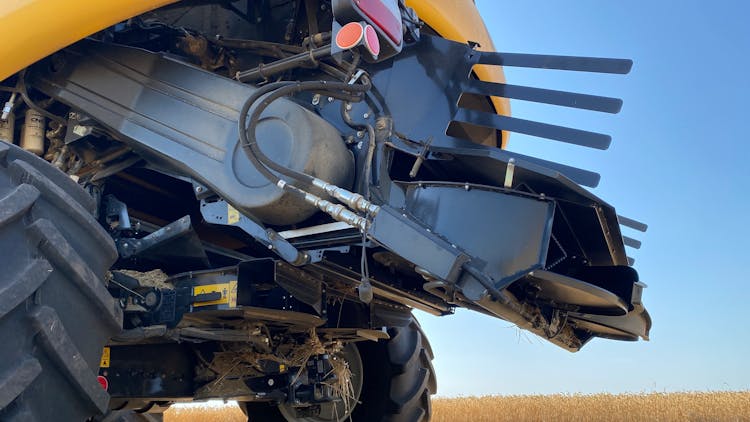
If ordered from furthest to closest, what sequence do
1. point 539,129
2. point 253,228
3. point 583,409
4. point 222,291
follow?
1. point 583,409
2. point 222,291
3. point 253,228
4. point 539,129

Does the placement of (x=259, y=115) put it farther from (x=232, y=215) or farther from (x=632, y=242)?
(x=632, y=242)

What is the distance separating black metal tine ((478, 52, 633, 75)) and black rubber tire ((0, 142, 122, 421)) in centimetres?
161

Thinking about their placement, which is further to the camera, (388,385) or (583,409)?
(583,409)

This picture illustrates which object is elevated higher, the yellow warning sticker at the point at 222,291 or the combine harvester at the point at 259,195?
the combine harvester at the point at 259,195

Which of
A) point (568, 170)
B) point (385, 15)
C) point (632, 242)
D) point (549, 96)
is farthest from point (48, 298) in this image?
point (632, 242)

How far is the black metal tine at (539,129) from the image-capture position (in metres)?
2.88

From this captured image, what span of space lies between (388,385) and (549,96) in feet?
7.95

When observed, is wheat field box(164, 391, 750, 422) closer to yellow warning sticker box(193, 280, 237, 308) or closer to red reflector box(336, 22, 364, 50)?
yellow warning sticker box(193, 280, 237, 308)

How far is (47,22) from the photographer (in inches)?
114

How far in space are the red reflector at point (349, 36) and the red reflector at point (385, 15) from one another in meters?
0.08

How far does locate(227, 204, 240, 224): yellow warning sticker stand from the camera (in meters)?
3.16

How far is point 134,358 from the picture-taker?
368cm

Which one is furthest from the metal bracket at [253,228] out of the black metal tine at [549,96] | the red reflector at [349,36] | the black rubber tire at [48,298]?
the black metal tine at [549,96]

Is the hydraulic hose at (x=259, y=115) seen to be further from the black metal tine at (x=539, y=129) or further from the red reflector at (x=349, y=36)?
the black metal tine at (x=539, y=129)
